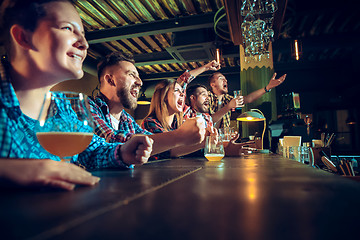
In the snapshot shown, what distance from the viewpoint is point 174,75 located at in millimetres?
8727

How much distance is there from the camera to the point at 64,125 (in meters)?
0.65

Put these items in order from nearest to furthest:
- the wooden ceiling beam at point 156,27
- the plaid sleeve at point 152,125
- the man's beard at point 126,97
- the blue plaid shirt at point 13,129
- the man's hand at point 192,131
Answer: the blue plaid shirt at point 13,129 → the man's hand at point 192,131 → the man's beard at point 126,97 → the plaid sleeve at point 152,125 → the wooden ceiling beam at point 156,27

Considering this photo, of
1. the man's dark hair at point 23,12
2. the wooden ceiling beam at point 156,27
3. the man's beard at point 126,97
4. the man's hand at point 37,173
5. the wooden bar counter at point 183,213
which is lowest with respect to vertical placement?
the wooden bar counter at point 183,213

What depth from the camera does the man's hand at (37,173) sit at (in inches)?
19.4

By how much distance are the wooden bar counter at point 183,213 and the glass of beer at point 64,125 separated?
17 centimetres

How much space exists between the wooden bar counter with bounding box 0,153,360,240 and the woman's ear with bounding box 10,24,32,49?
0.59 meters

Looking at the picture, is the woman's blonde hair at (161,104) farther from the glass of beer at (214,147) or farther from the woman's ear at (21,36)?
the woman's ear at (21,36)

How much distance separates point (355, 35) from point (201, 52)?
3.30 metres

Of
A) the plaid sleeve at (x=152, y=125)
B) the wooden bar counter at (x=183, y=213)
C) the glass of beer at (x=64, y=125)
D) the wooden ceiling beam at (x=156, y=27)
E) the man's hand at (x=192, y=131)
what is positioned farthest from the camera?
the wooden ceiling beam at (x=156, y=27)

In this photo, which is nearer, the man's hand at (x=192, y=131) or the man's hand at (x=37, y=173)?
the man's hand at (x=37, y=173)

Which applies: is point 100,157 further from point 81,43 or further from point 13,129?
point 81,43

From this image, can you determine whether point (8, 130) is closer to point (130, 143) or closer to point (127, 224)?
point (130, 143)

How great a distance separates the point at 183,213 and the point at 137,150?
64cm

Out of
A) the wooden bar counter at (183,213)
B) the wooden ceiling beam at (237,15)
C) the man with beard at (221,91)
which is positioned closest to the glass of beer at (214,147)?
the wooden bar counter at (183,213)
